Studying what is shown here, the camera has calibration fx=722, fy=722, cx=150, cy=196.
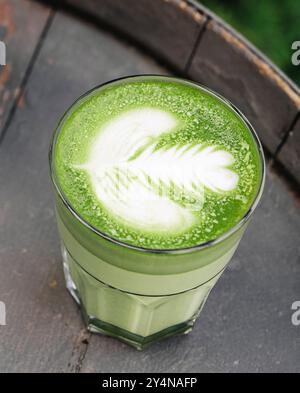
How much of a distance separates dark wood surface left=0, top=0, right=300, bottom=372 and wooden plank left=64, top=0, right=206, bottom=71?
0.60 feet

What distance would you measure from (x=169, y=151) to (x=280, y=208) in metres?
0.34

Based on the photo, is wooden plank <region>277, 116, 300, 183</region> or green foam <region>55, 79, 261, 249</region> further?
wooden plank <region>277, 116, 300, 183</region>

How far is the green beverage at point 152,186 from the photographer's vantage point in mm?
925

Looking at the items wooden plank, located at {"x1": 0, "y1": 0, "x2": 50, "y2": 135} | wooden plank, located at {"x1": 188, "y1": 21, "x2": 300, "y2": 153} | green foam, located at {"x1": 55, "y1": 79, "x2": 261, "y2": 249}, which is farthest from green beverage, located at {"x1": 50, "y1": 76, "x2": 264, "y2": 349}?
wooden plank, located at {"x1": 0, "y1": 0, "x2": 50, "y2": 135}

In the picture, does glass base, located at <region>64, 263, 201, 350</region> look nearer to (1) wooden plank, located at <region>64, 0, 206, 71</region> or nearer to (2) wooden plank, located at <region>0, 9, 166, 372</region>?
(2) wooden plank, located at <region>0, 9, 166, 372</region>

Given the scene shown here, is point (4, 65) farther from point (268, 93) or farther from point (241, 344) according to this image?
point (241, 344)

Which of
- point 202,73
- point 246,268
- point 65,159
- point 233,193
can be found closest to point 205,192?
point 233,193

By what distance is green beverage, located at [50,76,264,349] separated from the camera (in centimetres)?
93

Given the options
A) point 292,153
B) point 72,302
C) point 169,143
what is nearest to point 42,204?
point 72,302

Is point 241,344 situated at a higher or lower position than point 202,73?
lower

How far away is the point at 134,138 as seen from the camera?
99cm

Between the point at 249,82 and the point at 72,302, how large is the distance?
1.58ft

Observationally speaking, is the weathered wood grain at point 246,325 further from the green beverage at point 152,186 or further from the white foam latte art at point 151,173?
the white foam latte art at point 151,173

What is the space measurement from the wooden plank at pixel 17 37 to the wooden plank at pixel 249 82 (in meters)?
0.32
